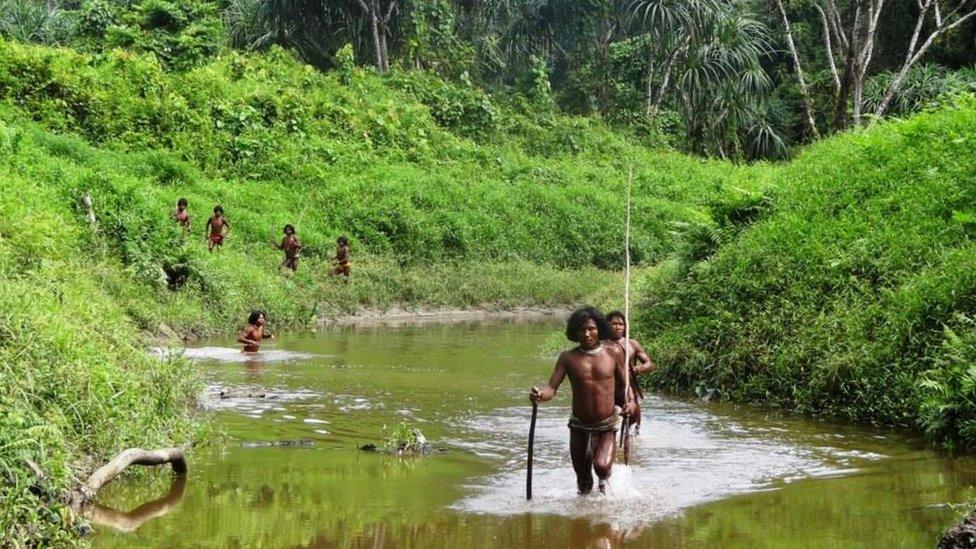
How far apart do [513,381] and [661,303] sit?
227 cm

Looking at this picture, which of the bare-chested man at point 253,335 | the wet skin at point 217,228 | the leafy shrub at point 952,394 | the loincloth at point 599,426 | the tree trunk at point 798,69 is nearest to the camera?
the loincloth at point 599,426

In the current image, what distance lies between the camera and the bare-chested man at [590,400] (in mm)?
8289

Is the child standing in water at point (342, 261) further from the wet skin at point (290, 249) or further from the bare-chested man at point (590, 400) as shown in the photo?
the bare-chested man at point (590, 400)

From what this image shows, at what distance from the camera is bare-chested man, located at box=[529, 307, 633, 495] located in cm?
829

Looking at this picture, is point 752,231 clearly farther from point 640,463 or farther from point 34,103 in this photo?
point 34,103

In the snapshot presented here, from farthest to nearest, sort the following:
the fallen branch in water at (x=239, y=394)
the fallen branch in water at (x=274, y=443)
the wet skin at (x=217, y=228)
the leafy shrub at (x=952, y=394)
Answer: the wet skin at (x=217, y=228) → the fallen branch in water at (x=239, y=394) → the leafy shrub at (x=952, y=394) → the fallen branch in water at (x=274, y=443)

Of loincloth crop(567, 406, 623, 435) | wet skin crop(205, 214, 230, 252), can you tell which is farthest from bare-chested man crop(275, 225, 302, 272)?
loincloth crop(567, 406, 623, 435)

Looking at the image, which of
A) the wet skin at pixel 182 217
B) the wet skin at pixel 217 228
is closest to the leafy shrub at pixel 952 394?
the wet skin at pixel 182 217

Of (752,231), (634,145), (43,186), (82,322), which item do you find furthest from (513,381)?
(634,145)

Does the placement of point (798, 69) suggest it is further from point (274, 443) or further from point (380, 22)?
point (274, 443)

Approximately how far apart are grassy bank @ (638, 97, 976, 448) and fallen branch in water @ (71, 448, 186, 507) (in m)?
6.18

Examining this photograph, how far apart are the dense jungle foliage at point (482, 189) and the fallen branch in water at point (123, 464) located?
0.18 metres

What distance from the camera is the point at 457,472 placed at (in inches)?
Answer: 365

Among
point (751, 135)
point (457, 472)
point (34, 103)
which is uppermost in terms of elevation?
point (751, 135)
